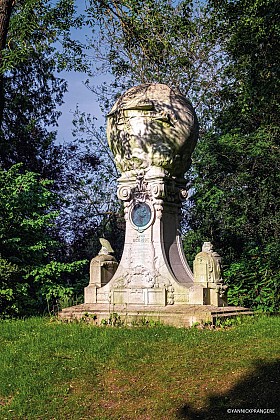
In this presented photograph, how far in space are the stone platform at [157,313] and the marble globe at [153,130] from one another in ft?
8.66

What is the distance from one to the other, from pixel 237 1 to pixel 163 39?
4340 millimetres

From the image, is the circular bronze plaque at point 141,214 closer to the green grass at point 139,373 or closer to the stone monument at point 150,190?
the stone monument at point 150,190

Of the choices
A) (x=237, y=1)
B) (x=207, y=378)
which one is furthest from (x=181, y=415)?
(x=237, y=1)

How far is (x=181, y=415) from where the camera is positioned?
265 inches

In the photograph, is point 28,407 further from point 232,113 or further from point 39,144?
point 39,144

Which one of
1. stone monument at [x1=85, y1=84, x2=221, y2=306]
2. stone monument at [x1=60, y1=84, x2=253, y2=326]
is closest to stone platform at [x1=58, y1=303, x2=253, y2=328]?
stone monument at [x1=60, y1=84, x2=253, y2=326]

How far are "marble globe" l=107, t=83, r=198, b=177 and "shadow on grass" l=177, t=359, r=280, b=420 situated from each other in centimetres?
553

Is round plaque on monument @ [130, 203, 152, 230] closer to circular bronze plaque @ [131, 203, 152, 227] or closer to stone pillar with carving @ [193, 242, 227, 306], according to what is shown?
circular bronze plaque @ [131, 203, 152, 227]

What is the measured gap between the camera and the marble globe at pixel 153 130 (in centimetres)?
1205

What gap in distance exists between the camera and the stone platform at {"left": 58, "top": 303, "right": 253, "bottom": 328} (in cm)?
1071

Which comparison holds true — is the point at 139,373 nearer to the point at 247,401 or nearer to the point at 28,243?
the point at 247,401

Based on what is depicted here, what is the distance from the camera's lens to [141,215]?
39.8 ft

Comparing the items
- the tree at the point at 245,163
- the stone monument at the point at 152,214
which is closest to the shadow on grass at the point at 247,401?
the stone monument at the point at 152,214

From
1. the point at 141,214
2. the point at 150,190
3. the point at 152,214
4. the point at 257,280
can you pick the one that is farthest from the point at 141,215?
the point at 257,280
